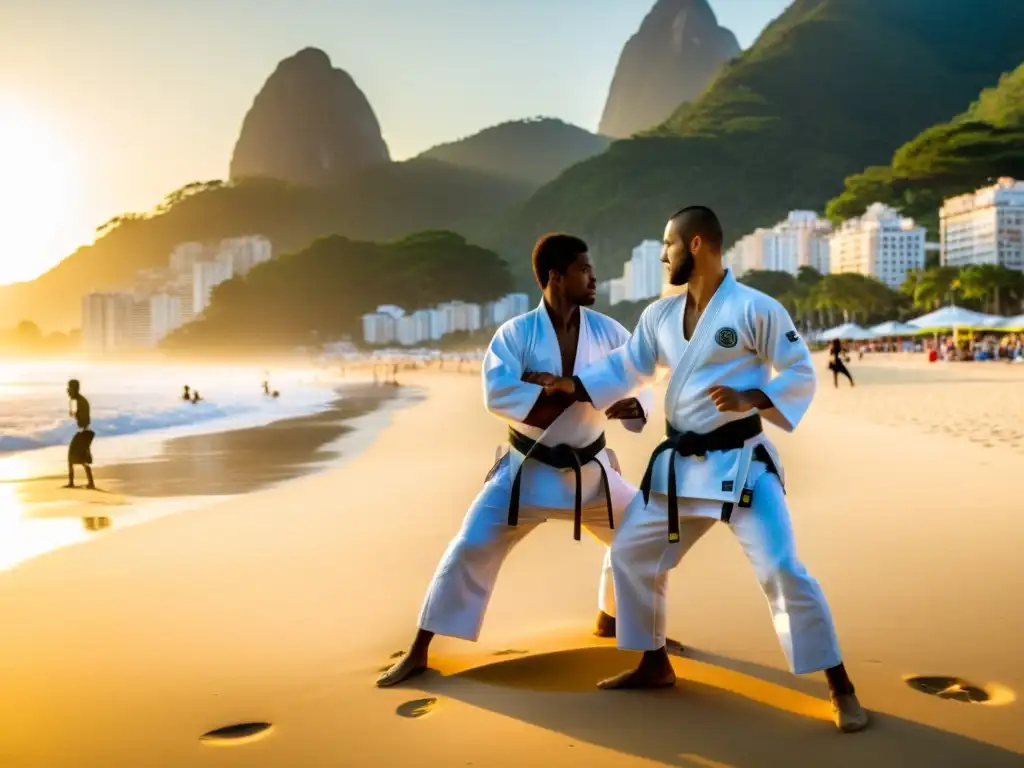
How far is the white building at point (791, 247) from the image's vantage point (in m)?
117

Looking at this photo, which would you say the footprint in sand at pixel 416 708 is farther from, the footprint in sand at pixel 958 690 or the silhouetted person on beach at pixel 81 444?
the silhouetted person on beach at pixel 81 444

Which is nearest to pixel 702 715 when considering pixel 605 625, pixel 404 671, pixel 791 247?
pixel 605 625

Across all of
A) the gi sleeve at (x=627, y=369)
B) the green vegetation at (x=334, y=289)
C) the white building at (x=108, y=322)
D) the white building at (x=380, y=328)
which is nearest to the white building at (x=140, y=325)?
the white building at (x=108, y=322)

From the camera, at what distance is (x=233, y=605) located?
4891mm

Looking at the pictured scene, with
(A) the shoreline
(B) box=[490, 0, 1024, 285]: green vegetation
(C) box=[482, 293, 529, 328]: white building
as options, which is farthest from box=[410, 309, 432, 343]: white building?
(A) the shoreline

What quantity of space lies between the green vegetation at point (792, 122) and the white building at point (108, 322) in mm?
76429

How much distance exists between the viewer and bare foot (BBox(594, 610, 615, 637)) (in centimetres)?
412

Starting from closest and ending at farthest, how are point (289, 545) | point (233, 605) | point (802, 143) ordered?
point (233, 605) < point (289, 545) < point (802, 143)

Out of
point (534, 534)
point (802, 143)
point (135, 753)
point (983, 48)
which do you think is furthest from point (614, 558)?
point (983, 48)

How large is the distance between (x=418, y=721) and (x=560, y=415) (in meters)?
1.23

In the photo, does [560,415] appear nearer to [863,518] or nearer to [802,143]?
[863,518]

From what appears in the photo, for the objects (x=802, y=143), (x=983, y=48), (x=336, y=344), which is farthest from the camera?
(x=983, y=48)

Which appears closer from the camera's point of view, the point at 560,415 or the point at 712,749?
the point at 712,749

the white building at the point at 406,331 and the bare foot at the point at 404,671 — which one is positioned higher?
the white building at the point at 406,331
